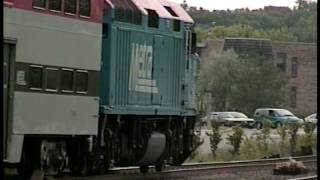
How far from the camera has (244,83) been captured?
64.8 metres

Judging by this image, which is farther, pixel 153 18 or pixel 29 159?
pixel 153 18

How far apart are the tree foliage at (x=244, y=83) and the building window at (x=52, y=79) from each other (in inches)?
2051

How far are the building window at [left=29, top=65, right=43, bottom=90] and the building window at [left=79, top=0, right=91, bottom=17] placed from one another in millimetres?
1601

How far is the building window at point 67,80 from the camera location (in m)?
12.1

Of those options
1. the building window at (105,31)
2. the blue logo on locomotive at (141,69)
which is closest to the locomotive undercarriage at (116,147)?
the blue logo on locomotive at (141,69)

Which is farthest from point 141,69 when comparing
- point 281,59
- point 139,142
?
point 281,59

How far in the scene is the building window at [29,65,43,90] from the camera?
37.0 ft

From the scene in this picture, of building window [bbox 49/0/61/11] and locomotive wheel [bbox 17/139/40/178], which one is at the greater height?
building window [bbox 49/0/61/11]

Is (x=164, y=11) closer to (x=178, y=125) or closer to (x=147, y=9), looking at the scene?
(x=147, y=9)

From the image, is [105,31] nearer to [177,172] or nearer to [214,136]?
[177,172]

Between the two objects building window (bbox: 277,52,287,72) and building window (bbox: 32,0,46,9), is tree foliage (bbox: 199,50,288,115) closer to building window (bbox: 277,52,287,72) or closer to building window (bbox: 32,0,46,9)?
building window (bbox: 277,52,287,72)

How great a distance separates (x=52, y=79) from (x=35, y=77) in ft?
1.57

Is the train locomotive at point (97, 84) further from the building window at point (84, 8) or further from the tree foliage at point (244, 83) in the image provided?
the tree foliage at point (244, 83)

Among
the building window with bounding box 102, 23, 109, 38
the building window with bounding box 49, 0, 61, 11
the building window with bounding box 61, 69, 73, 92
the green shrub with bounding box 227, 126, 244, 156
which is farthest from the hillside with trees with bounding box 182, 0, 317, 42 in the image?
the building window with bounding box 49, 0, 61, 11
